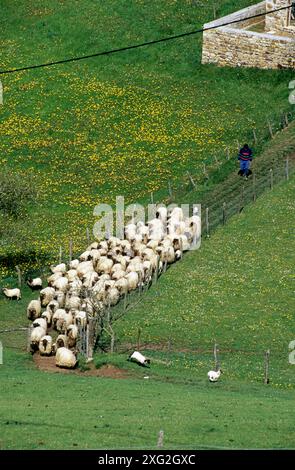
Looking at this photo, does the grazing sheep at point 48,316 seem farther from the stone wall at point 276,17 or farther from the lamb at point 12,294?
the stone wall at point 276,17

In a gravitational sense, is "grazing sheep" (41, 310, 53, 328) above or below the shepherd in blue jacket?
below

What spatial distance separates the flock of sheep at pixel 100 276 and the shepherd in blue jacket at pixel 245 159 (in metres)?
5.20

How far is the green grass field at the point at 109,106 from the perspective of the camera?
78.4m

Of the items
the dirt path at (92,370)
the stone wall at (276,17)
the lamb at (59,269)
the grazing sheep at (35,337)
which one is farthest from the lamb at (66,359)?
the stone wall at (276,17)

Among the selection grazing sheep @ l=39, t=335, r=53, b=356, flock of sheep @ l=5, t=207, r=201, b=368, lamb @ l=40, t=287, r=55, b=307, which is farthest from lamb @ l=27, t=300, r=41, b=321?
grazing sheep @ l=39, t=335, r=53, b=356

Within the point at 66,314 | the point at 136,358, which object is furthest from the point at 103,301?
the point at 136,358

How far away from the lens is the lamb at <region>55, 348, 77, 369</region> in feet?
188

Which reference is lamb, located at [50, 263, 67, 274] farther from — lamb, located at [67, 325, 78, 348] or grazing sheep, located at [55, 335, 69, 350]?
grazing sheep, located at [55, 335, 69, 350]

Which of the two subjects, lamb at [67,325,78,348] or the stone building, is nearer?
lamb at [67,325,78,348]

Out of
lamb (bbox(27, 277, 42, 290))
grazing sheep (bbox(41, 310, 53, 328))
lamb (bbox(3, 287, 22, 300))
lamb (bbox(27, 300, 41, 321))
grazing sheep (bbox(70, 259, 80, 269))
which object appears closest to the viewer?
grazing sheep (bbox(41, 310, 53, 328))

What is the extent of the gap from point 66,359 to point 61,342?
2006 millimetres

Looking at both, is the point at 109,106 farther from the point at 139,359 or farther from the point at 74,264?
the point at 139,359

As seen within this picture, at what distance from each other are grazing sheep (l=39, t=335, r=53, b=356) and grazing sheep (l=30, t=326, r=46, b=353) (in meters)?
0.25
